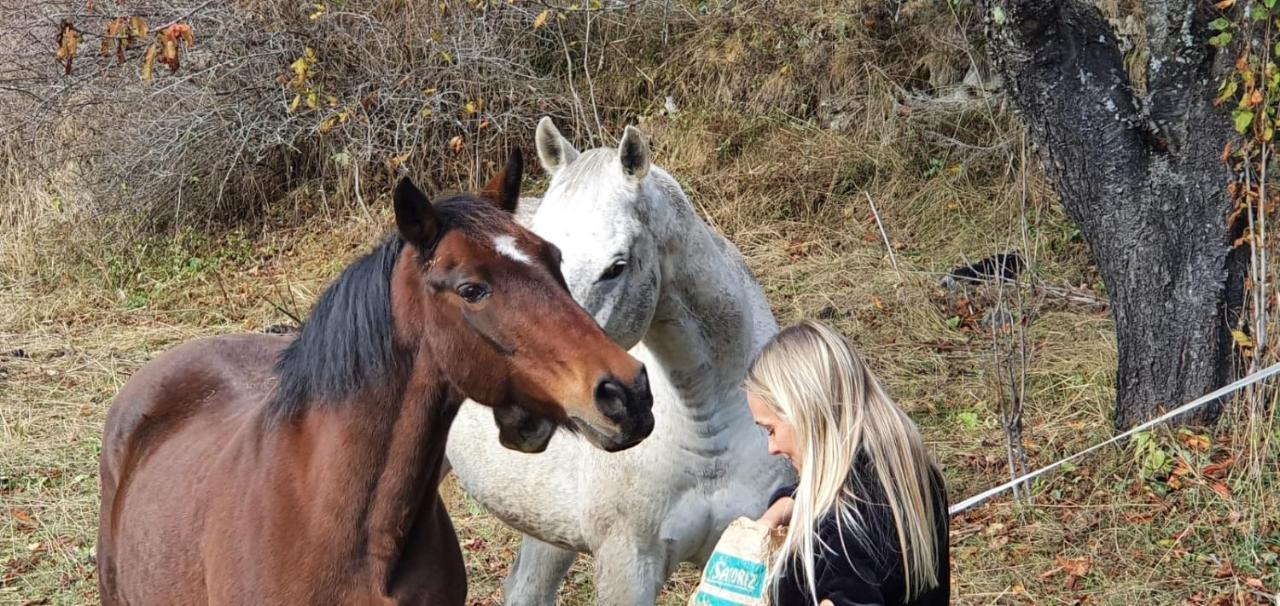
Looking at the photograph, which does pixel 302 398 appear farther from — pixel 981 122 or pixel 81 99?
pixel 81 99

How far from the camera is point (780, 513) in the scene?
7.64 ft

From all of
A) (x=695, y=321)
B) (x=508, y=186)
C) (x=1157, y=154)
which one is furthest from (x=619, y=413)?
(x=1157, y=154)

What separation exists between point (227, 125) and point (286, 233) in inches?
37.4

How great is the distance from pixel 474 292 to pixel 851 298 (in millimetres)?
5286

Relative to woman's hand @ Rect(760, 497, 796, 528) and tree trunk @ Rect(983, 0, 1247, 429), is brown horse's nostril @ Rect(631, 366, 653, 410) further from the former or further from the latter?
tree trunk @ Rect(983, 0, 1247, 429)

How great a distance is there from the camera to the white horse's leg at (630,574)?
3.43m

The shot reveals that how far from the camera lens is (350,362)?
2533mm

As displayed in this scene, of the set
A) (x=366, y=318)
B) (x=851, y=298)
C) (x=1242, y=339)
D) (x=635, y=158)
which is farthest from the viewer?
(x=851, y=298)

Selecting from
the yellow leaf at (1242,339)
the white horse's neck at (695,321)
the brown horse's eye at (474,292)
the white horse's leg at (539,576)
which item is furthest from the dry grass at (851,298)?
the brown horse's eye at (474,292)

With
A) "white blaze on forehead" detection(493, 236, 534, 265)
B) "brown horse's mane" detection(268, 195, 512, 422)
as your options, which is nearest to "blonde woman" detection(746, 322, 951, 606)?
"white blaze on forehead" detection(493, 236, 534, 265)

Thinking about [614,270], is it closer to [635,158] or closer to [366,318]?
[635,158]

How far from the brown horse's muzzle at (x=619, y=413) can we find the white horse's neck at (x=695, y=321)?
1129 mm

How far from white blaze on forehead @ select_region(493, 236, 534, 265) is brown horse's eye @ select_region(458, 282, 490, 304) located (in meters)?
0.08

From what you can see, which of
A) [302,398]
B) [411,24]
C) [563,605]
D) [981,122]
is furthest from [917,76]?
[302,398]
